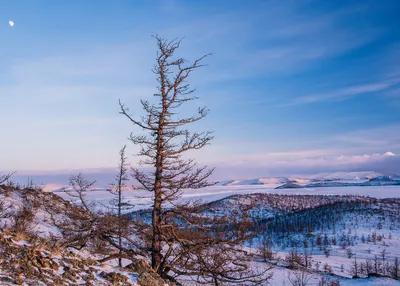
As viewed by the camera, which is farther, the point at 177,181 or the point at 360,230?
the point at 360,230

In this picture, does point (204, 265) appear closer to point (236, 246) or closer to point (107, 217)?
point (236, 246)

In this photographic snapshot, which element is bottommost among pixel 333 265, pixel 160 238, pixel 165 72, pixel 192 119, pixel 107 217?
pixel 333 265

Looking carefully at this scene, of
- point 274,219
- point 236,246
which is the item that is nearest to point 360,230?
point 274,219

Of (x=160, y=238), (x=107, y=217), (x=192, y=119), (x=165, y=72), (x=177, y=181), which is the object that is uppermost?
(x=165, y=72)

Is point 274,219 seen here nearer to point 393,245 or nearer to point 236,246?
point 393,245

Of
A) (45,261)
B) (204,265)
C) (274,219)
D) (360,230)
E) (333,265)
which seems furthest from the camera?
(274,219)

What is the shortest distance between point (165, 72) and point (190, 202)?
444 centimetres

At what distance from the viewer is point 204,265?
11023 millimetres

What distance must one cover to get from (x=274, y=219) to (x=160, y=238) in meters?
115

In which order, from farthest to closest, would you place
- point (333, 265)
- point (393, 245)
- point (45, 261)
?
1. point (393, 245)
2. point (333, 265)
3. point (45, 261)

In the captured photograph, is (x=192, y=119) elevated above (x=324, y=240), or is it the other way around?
(x=192, y=119)

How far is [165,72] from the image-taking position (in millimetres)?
11477

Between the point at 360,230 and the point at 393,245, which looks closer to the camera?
the point at 393,245

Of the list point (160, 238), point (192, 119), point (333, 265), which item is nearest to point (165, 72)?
point (192, 119)
